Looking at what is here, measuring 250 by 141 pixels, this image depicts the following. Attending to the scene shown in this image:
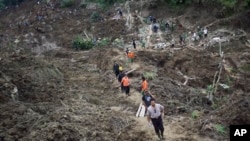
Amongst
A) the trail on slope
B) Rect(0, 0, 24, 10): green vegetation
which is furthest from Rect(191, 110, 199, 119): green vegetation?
Rect(0, 0, 24, 10): green vegetation

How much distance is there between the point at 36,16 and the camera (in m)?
41.2

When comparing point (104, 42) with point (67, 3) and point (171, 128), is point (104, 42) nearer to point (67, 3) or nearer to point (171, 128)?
point (67, 3)

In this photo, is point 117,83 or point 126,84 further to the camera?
point 117,83

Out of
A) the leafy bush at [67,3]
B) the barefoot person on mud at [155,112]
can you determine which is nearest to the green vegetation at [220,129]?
the barefoot person on mud at [155,112]

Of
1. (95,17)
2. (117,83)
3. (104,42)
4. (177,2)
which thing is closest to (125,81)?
(117,83)

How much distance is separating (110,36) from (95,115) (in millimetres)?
17360

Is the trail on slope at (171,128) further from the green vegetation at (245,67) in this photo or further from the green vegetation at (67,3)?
the green vegetation at (67,3)

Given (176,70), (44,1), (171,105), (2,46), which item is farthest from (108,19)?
(171,105)

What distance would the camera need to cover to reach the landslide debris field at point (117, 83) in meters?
13.4

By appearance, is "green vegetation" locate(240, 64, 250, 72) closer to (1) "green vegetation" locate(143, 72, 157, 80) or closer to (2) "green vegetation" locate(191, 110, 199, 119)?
(1) "green vegetation" locate(143, 72, 157, 80)

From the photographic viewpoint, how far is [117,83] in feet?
66.3

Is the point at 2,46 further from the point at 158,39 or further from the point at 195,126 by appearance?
the point at 195,126

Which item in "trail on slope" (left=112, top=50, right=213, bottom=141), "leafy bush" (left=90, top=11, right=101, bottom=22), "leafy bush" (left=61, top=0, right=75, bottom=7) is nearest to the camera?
"trail on slope" (left=112, top=50, right=213, bottom=141)

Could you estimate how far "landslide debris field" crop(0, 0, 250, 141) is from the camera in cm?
1339
